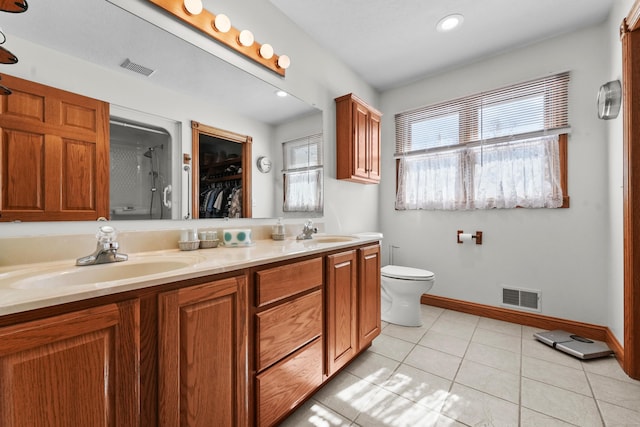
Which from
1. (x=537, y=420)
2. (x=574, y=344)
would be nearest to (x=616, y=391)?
(x=574, y=344)

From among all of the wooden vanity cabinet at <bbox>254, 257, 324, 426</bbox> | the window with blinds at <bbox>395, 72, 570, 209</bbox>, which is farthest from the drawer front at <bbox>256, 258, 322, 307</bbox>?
the window with blinds at <bbox>395, 72, 570, 209</bbox>

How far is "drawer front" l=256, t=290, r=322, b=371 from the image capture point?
3.63 feet

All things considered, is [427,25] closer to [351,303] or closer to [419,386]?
[351,303]

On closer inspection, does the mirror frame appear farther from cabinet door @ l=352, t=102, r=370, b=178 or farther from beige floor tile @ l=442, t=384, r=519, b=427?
beige floor tile @ l=442, t=384, r=519, b=427

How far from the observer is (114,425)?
2.32 ft

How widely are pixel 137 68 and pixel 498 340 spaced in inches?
117

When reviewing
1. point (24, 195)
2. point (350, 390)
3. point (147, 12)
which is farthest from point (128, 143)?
point (350, 390)

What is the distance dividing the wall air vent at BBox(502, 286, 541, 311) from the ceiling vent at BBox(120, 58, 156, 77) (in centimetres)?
315

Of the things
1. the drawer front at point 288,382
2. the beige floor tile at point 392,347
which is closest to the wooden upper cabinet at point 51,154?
the drawer front at point 288,382

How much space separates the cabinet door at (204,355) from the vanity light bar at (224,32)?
1381mm

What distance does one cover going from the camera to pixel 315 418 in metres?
1.33

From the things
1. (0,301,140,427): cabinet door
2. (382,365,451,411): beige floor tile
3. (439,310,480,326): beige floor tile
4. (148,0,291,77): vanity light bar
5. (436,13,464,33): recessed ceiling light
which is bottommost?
(439,310,480,326): beige floor tile

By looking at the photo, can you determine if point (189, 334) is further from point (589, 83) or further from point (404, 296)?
point (589, 83)

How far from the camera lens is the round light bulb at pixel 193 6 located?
1.38m
